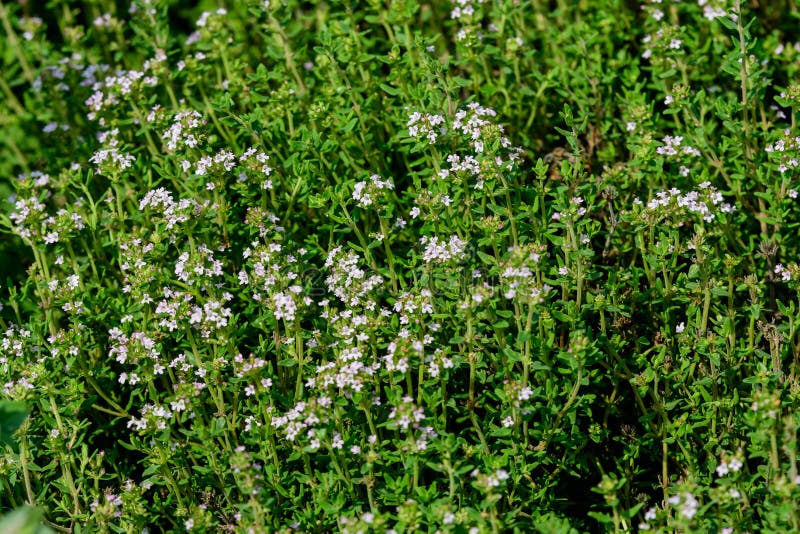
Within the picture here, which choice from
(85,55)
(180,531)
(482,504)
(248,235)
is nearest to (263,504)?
(180,531)

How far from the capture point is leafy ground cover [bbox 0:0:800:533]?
158 inches

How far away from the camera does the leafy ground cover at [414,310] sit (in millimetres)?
4016

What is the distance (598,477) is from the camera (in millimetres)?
4527

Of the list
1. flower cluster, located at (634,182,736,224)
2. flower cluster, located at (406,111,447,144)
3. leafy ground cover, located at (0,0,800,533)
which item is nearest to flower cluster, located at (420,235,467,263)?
leafy ground cover, located at (0,0,800,533)

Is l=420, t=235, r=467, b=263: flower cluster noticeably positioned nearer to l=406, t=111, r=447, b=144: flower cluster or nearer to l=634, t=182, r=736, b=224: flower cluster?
l=406, t=111, r=447, b=144: flower cluster

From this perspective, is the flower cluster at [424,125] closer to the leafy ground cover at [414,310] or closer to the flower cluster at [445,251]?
the leafy ground cover at [414,310]

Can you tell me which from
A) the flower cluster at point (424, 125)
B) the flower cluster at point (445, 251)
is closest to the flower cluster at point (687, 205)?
the flower cluster at point (445, 251)

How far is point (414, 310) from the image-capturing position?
413cm

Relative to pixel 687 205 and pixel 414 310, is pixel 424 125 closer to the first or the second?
pixel 414 310

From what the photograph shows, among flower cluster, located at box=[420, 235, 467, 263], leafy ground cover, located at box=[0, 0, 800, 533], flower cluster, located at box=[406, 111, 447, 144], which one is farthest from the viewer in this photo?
flower cluster, located at box=[406, 111, 447, 144]

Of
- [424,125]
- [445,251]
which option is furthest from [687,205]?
[424,125]

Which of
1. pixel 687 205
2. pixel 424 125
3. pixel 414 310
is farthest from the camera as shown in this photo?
pixel 424 125

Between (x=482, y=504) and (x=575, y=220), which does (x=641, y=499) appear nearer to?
(x=482, y=504)

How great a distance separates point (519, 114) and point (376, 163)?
3.40ft
